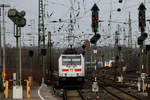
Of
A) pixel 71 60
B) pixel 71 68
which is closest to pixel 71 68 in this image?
pixel 71 68

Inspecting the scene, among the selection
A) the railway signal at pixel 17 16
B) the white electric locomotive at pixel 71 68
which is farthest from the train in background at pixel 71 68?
the railway signal at pixel 17 16

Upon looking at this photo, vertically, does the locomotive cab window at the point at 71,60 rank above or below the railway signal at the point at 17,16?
below

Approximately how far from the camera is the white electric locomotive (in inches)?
1067

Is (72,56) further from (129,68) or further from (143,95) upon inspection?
(129,68)

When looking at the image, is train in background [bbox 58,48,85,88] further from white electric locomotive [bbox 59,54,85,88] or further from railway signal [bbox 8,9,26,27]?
railway signal [bbox 8,9,26,27]

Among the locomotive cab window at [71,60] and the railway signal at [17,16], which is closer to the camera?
the railway signal at [17,16]

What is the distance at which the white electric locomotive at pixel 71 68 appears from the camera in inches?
1067

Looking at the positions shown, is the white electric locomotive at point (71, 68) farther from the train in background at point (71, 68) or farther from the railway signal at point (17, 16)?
the railway signal at point (17, 16)

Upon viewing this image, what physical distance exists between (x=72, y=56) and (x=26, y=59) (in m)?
39.2

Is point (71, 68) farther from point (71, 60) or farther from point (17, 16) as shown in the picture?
point (17, 16)

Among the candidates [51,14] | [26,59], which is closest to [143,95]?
[51,14]

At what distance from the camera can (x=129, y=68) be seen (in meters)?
69.2

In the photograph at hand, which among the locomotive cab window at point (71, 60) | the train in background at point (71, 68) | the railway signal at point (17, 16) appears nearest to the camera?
the railway signal at point (17, 16)

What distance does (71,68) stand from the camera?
2719 cm
